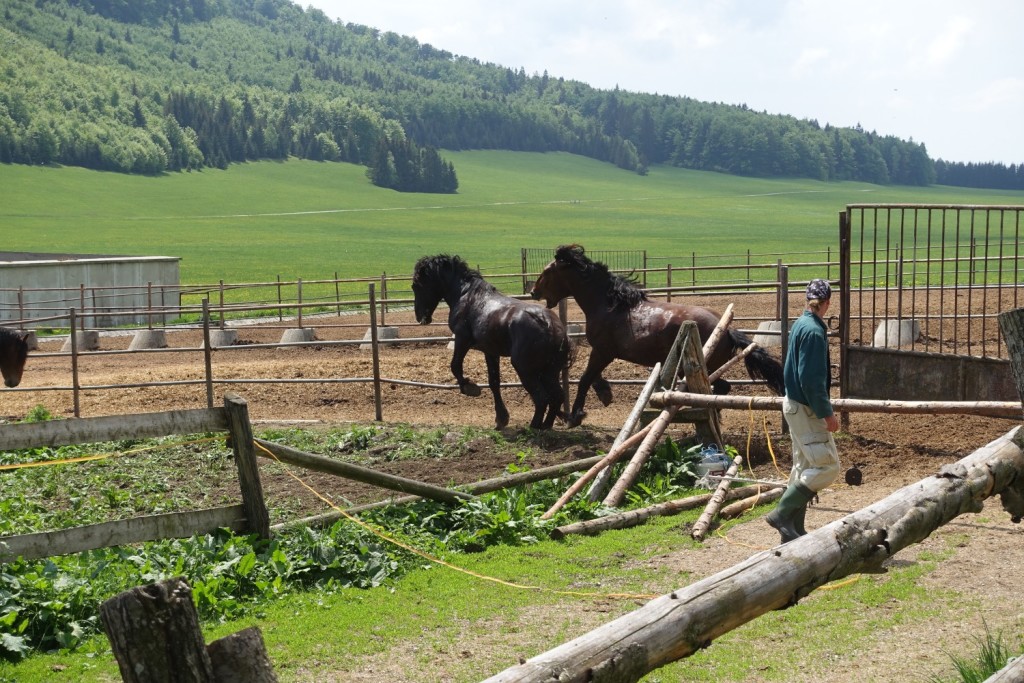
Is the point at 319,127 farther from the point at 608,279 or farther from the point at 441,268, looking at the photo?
the point at 608,279

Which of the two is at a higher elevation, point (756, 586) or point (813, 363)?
point (813, 363)

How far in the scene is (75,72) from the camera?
147 m

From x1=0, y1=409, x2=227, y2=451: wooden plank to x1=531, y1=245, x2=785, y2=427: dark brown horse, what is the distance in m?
5.37

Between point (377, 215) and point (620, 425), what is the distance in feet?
301

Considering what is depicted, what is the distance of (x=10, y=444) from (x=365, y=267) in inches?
2426

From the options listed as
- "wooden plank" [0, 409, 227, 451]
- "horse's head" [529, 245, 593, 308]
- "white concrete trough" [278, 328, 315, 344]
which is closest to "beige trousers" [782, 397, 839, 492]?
"wooden plank" [0, 409, 227, 451]

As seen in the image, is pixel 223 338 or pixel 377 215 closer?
pixel 223 338

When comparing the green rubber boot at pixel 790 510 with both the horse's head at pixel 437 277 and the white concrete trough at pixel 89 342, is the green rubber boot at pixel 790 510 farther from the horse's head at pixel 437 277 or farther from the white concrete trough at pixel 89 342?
the white concrete trough at pixel 89 342

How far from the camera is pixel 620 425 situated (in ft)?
38.6

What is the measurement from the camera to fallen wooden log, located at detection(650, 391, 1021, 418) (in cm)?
699

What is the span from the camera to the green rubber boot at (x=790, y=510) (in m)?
6.32

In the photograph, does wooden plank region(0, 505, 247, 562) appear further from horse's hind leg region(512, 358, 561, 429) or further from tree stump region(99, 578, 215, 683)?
horse's hind leg region(512, 358, 561, 429)

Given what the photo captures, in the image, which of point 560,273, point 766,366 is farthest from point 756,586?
point 560,273

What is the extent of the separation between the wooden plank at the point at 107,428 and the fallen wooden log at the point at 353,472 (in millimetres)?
360
